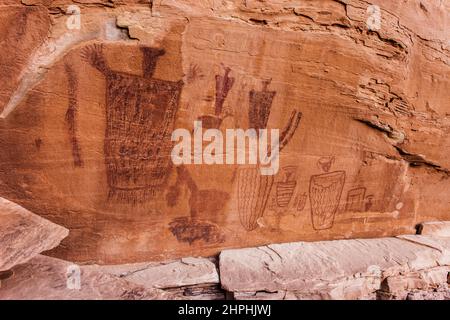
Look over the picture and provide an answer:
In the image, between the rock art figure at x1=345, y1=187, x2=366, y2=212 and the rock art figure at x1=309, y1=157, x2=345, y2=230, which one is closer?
the rock art figure at x1=309, y1=157, x2=345, y2=230

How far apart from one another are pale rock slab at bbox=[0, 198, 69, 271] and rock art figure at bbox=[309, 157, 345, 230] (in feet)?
6.88

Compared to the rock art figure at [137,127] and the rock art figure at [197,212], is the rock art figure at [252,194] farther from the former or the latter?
the rock art figure at [137,127]

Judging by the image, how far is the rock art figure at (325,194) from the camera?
3213 millimetres

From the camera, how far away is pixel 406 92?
130 inches

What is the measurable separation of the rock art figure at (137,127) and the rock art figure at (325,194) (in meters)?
1.36

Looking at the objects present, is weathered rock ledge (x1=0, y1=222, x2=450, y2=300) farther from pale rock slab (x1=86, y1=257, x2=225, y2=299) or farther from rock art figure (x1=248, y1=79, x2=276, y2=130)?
rock art figure (x1=248, y1=79, x2=276, y2=130)

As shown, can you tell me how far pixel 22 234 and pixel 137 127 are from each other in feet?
3.48

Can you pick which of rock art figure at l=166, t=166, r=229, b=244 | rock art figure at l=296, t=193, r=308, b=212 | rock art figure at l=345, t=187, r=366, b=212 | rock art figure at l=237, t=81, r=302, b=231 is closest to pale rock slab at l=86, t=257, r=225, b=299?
rock art figure at l=166, t=166, r=229, b=244

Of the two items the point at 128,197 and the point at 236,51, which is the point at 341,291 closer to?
the point at 128,197

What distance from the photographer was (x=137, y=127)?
2674 mm

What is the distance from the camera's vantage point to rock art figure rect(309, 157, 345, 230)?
3.21 m

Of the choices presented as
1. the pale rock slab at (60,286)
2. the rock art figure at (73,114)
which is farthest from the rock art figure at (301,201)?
the rock art figure at (73,114)

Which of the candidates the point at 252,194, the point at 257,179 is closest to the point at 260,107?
the point at 257,179

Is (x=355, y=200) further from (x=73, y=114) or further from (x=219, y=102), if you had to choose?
(x=73, y=114)
